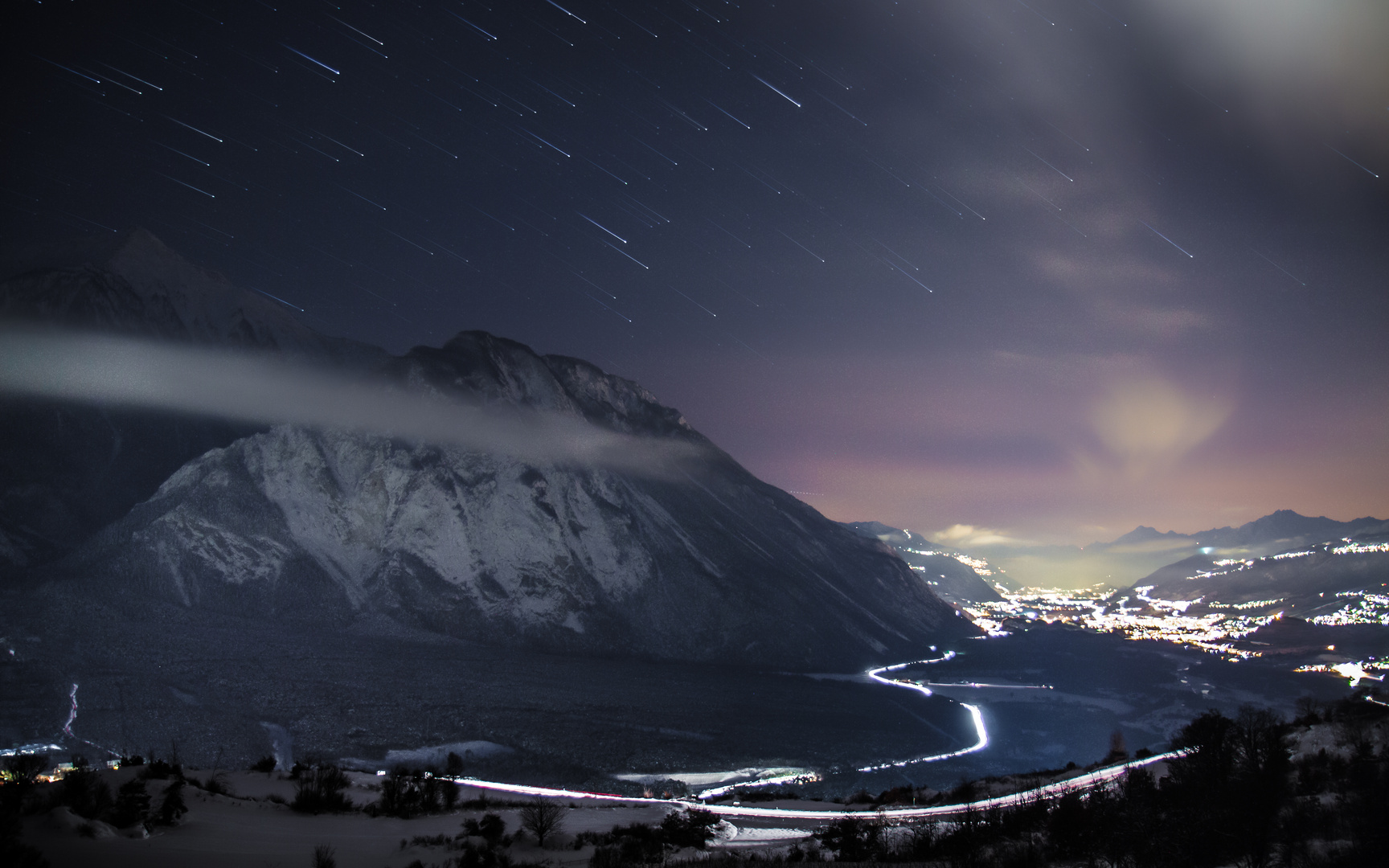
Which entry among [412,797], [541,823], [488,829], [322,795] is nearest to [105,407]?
[322,795]

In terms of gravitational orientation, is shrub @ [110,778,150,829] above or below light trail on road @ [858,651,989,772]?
above

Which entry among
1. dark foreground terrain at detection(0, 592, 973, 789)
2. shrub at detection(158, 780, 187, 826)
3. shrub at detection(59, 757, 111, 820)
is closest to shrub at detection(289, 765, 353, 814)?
shrub at detection(158, 780, 187, 826)

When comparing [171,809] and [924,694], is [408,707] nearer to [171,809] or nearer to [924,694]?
[171,809]

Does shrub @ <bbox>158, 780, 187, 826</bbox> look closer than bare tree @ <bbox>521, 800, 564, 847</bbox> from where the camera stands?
Yes

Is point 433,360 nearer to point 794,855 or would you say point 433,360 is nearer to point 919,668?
point 919,668

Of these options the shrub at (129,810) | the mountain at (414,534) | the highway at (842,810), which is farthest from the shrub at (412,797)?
the mountain at (414,534)

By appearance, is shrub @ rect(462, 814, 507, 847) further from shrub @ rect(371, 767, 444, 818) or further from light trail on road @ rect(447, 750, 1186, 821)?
light trail on road @ rect(447, 750, 1186, 821)

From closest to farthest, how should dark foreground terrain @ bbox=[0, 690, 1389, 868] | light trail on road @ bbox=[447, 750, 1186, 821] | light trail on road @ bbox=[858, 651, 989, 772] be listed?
dark foreground terrain @ bbox=[0, 690, 1389, 868], light trail on road @ bbox=[447, 750, 1186, 821], light trail on road @ bbox=[858, 651, 989, 772]

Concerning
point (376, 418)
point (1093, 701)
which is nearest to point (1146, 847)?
point (1093, 701)

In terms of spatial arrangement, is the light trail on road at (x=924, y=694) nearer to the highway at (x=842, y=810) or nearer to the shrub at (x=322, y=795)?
the highway at (x=842, y=810)
